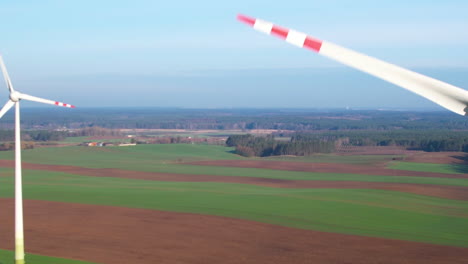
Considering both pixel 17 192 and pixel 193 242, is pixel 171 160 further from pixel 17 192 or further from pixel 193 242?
pixel 17 192

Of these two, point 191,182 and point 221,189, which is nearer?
point 221,189

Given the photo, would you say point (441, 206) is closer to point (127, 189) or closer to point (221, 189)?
point (221, 189)

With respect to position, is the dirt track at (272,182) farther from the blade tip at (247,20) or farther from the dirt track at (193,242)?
the blade tip at (247,20)

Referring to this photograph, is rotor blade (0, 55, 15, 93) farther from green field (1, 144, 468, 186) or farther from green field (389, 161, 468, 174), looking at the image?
A: green field (389, 161, 468, 174)

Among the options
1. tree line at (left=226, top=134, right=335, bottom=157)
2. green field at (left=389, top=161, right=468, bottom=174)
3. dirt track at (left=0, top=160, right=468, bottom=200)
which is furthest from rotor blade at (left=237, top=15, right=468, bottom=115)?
tree line at (left=226, top=134, right=335, bottom=157)

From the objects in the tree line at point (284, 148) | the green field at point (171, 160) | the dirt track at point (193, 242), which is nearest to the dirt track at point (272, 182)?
the green field at point (171, 160)

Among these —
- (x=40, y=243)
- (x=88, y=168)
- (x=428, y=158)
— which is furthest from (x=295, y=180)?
(x=40, y=243)
